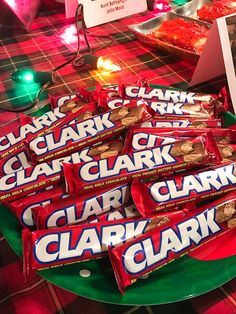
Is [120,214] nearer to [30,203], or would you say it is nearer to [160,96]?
[30,203]

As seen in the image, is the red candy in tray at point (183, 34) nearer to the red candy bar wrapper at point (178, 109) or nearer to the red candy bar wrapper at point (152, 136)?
the red candy bar wrapper at point (178, 109)

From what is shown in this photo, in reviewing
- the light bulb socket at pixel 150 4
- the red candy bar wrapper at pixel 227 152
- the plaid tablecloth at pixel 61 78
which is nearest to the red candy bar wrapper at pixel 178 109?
the red candy bar wrapper at pixel 227 152

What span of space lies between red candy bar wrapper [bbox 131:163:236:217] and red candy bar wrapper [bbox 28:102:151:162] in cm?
14

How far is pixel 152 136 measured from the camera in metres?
0.63

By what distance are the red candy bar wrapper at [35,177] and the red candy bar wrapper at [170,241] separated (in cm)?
17

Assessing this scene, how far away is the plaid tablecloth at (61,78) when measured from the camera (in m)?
0.50

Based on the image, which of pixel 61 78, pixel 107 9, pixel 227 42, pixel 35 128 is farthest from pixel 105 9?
pixel 35 128

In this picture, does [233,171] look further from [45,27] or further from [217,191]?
[45,27]

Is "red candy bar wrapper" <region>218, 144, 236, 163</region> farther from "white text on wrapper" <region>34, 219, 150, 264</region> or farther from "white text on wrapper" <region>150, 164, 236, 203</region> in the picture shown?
"white text on wrapper" <region>34, 219, 150, 264</region>

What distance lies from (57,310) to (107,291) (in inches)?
4.1

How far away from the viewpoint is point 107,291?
1.46 ft

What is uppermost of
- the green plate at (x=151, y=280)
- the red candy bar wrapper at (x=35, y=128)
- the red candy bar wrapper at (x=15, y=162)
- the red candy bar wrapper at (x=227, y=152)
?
the red candy bar wrapper at (x=35, y=128)

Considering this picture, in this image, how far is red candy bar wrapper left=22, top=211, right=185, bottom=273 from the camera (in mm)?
472

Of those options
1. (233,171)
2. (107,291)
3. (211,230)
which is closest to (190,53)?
(233,171)
